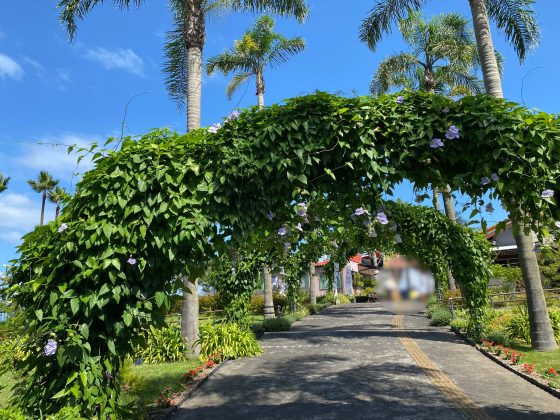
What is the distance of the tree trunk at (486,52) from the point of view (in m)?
9.91

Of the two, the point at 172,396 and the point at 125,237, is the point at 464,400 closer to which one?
the point at 172,396

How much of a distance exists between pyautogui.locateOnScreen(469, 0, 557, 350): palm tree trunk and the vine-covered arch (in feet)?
22.2

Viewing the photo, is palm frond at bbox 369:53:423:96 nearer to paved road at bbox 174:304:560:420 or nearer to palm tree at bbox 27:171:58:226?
paved road at bbox 174:304:560:420

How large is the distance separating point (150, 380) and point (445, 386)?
534 centimetres

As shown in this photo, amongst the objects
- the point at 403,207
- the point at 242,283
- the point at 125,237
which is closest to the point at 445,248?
the point at 403,207

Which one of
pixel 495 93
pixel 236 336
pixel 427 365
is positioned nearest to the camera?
pixel 427 365

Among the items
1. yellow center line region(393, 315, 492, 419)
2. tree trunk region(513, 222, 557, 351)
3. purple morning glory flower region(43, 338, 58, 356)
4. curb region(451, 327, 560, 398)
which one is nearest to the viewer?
purple morning glory flower region(43, 338, 58, 356)

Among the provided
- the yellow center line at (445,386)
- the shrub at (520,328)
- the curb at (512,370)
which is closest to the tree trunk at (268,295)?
the yellow center line at (445,386)

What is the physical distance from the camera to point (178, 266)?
3.83m

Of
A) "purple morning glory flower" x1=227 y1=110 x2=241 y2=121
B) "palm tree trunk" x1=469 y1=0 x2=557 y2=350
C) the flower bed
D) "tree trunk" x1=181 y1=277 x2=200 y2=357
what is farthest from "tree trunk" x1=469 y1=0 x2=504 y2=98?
the flower bed

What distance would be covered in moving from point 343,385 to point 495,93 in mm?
7308

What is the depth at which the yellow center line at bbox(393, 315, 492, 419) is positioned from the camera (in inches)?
231

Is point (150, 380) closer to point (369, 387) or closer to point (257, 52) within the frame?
point (369, 387)

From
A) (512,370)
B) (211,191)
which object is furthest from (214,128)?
(512,370)
